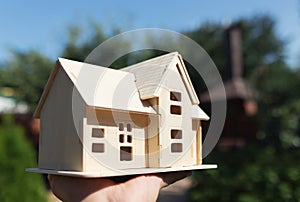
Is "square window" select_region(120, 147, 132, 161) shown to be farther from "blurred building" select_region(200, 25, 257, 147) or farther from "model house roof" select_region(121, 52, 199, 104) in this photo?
"blurred building" select_region(200, 25, 257, 147)

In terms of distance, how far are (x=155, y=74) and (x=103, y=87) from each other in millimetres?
275

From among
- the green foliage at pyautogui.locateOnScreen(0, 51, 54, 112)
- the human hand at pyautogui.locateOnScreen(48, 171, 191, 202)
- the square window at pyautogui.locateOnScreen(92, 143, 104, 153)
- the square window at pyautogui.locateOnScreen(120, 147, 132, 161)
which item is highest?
the green foliage at pyautogui.locateOnScreen(0, 51, 54, 112)

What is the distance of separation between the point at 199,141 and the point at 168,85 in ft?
1.13

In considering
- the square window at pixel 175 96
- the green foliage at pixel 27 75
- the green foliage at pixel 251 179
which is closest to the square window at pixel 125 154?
the square window at pixel 175 96

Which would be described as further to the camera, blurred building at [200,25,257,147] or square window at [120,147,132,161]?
blurred building at [200,25,257,147]

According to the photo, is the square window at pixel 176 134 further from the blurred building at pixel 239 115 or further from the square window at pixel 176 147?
the blurred building at pixel 239 115

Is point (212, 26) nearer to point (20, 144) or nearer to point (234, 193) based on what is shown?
point (234, 193)

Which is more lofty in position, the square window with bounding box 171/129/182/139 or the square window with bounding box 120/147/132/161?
the square window with bounding box 171/129/182/139

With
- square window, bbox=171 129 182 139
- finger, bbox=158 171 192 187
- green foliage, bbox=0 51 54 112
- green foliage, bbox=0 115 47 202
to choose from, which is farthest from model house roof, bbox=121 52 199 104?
green foliage, bbox=0 51 54 112

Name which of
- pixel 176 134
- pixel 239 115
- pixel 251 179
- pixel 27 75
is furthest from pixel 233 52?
pixel 176 134

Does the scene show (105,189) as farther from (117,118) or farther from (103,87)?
(103,87)

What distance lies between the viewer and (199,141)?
1574mm

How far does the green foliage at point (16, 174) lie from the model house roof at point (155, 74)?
2.22 meters

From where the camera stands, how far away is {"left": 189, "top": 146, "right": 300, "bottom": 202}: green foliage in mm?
3932
